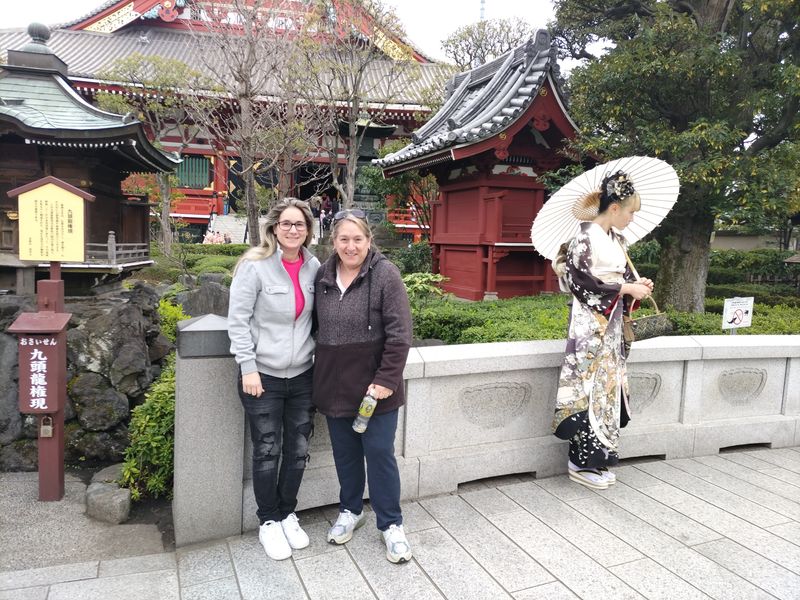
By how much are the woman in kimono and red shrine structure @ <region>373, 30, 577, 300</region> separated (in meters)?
6.00

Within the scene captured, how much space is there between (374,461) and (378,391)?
1.38 feet

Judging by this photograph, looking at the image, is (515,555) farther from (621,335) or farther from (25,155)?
(25,155)

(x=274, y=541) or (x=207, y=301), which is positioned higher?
(x=207, y=301)

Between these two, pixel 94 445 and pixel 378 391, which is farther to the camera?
pixel 94 445

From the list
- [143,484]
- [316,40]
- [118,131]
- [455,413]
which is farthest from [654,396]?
[316,40]

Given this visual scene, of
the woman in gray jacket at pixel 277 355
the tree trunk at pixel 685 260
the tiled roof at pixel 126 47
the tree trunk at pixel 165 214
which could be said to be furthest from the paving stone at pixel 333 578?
the tiled roof at pixel 126 47

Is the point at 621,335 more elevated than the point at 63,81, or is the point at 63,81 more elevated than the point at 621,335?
the point at 63,81

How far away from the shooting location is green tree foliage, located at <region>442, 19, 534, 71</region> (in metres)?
21.8

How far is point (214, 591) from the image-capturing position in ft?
8.68

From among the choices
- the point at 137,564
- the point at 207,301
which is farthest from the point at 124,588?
the point at 207,301

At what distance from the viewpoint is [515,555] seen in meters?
2.97

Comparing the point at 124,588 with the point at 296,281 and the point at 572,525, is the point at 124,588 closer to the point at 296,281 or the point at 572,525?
the point at 296,281

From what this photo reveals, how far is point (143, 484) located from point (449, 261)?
8.62m

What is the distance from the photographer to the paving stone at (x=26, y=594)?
2.60 metres
